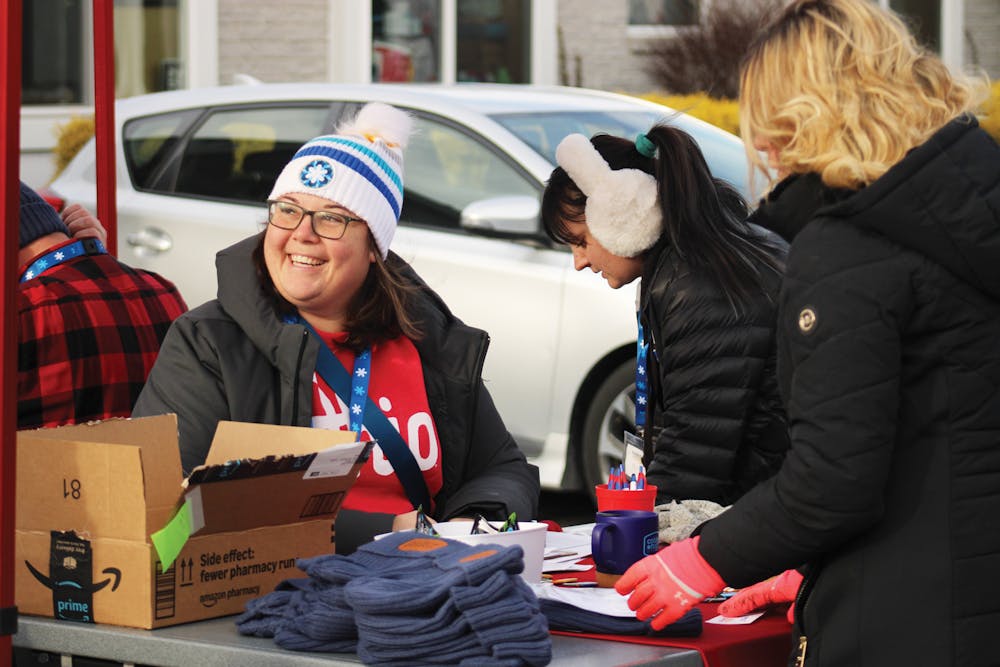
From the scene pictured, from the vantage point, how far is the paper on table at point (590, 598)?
2852mm

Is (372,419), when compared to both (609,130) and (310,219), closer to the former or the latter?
(310,219)

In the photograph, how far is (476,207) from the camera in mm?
6949

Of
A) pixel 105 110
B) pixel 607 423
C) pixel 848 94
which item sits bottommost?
pixel 607 423

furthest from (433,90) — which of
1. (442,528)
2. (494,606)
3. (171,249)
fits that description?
(494,606)

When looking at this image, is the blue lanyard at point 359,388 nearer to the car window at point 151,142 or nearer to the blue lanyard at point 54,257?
the blue lanyard at point 54,257

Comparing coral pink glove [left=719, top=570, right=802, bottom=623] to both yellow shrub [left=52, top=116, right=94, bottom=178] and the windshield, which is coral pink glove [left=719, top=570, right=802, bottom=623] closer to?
the windshield

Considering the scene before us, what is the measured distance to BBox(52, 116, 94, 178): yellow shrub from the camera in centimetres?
1279

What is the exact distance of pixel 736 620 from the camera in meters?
2.96

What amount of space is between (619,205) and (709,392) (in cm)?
55

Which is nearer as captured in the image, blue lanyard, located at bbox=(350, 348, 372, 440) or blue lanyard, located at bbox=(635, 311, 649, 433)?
blue lanyard, located at bbox=(350, 348, 372, 440)

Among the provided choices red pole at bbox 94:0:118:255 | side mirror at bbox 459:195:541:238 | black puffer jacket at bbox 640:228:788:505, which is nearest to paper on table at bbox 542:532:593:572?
black puffer jacket at bbox 640:228:788:505

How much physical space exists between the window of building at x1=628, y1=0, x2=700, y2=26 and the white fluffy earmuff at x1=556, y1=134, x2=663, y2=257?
14.1 metres

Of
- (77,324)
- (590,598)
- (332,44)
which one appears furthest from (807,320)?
(332,44)

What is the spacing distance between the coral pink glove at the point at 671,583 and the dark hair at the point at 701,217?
1420 millimetres
